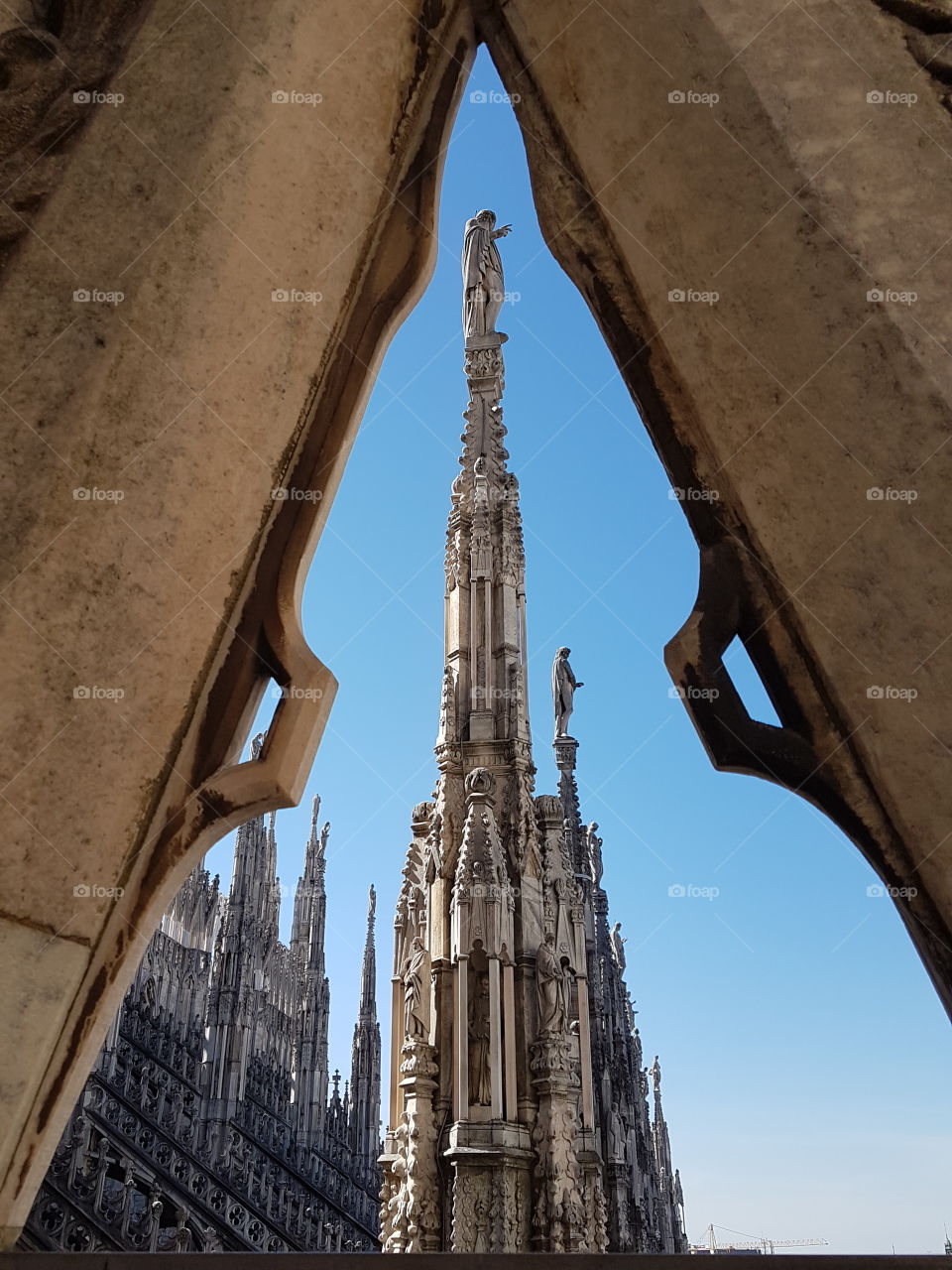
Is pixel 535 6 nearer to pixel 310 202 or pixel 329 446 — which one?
pixel 310 202

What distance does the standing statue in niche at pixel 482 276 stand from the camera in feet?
45.8

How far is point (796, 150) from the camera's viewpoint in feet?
5.14

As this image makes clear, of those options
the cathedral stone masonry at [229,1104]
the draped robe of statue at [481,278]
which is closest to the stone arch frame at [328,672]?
the cathedral stone masonry at [229,1104]

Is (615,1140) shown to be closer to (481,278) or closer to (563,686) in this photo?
(563,686)

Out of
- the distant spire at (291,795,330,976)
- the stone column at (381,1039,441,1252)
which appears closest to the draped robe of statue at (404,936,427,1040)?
the stone column at (381,1039,441,1252)

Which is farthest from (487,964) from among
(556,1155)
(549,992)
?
(556,1155)

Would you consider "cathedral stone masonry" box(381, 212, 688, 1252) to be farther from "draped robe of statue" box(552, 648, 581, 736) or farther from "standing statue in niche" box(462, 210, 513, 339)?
"draped robe of statue" box(552, 648, 581, 736)

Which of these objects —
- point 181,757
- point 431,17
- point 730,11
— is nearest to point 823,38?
point 730,11

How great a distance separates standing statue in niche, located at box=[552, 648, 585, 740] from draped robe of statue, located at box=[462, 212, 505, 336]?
31.3 ft

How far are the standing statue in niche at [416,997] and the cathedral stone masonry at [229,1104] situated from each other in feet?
7.10

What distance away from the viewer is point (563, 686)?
2186 cm

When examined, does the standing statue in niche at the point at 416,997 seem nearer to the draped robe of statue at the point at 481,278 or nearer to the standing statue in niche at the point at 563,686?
the draped robe of statue at the point at 481,278

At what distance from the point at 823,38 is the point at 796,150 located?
21 centimetres

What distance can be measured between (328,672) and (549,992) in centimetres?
848
